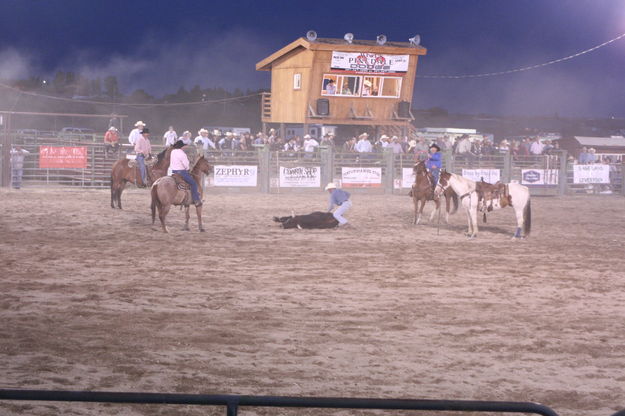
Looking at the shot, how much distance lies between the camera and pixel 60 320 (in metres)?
7.64

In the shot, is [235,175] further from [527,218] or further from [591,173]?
[591,173]

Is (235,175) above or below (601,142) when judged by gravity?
below

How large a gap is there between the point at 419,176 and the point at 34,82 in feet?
224

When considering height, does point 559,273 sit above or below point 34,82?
below

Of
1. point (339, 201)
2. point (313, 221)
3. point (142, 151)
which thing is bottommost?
point (313, 221)

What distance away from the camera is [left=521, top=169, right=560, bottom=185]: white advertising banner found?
2978 cm

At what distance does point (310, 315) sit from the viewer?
8.12 m

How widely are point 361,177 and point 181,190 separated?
44.5ft

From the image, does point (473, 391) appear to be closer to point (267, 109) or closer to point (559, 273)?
point (559, 273)

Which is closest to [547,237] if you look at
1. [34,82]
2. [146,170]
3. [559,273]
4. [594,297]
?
[559,273]

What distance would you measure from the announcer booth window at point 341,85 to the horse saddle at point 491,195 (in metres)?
24.1

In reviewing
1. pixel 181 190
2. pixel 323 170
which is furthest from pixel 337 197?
pixel 323 170

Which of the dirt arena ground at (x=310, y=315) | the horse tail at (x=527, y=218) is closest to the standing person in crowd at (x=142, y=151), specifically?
the dirt arena ground at (x=310, y=315)

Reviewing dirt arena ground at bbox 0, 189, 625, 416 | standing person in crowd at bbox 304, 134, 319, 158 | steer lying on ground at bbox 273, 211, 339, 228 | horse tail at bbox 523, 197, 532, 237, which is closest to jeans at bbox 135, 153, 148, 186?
dirt arena ground at bbox 0, 189, 625, 416
